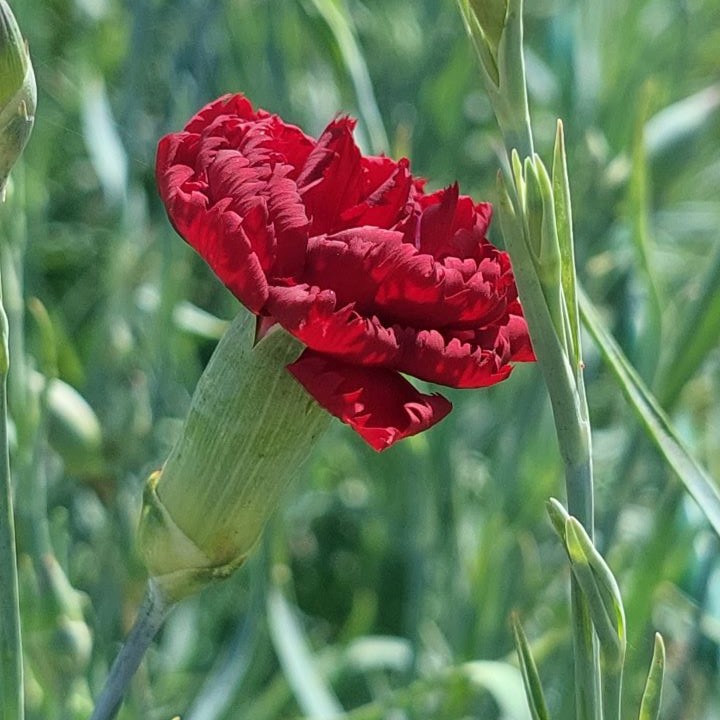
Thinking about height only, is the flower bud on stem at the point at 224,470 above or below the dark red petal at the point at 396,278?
below

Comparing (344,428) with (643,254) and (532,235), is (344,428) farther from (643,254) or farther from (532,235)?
(532,235)

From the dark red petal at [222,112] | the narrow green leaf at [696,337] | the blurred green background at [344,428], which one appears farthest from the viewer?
the blurred green background at [344,428]

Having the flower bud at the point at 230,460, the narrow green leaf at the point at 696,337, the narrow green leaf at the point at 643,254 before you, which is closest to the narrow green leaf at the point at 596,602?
the flower bud at the point at 230,460

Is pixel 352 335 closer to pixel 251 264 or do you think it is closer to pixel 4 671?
pixel 251 264

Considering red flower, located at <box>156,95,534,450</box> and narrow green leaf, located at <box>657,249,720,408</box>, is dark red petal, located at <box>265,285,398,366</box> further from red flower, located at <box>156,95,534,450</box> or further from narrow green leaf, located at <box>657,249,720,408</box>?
narrow green leaf, located at <box>657,249,720,408</box>

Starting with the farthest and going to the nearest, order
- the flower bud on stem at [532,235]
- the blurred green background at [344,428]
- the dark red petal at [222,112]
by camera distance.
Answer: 1. the blurred green background at [344,428]
2. the dark red petal at [222,112]
3. the flower bud on stem at [532,235]

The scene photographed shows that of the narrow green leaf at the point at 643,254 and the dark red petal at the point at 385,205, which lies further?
the narrow green leaf at the point at 643,254

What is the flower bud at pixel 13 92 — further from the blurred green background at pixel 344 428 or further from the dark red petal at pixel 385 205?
the blurred green background at pixel 344 428

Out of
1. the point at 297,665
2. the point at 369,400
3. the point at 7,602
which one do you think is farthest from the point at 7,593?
the point at 297,665
